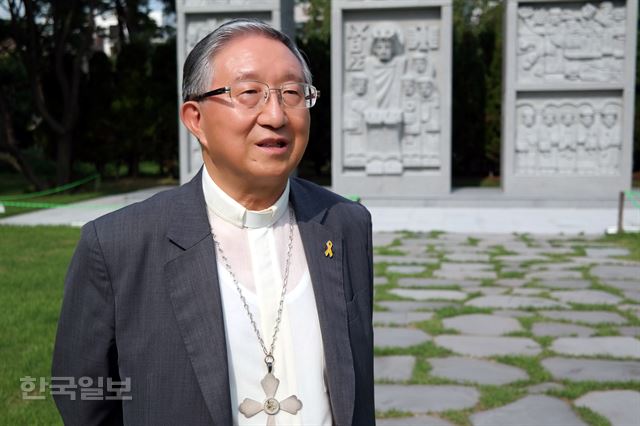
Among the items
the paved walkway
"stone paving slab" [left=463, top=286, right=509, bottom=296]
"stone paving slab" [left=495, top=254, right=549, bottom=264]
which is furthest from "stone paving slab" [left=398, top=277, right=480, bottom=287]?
the paved walkway

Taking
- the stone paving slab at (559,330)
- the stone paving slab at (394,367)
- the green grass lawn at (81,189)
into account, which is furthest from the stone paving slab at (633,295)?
the green grass lawn at (81,189)

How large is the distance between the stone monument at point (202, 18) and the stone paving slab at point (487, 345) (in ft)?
33.2

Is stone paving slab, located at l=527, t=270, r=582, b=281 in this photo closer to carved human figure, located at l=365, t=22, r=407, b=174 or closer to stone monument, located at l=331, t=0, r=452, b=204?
stone monument, located at l=331, t=0, r=452, b=204

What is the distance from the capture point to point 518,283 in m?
6.57

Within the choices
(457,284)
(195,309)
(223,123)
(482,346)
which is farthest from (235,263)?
(457,284)

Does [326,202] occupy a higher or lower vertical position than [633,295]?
higher

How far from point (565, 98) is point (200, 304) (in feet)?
44.7

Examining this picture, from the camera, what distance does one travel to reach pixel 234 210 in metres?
1.58

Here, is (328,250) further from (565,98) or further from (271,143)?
(565,98)

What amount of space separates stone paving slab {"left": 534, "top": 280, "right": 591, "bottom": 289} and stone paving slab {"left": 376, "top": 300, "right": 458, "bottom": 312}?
1.14 meters

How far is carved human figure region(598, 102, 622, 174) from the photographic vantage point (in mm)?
13891

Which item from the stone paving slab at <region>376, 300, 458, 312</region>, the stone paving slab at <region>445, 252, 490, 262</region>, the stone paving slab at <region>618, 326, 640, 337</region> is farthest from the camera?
the stone paving slab at <region>445, 252, 490, 262</region>

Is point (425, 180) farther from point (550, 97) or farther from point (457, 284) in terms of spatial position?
point (457, 284)

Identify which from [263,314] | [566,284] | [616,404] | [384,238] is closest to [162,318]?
[263,314]
